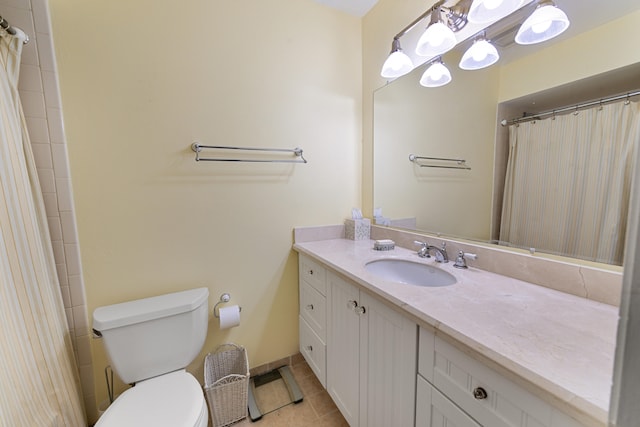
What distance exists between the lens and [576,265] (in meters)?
0.86

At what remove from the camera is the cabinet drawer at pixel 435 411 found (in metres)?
0.68

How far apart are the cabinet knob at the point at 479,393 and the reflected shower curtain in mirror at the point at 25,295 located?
4.70ft

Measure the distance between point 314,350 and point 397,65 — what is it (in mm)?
1762

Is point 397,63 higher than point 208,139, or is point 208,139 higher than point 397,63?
point 397,63

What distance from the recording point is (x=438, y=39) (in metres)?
1.21

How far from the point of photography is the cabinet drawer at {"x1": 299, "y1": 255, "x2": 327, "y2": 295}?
4.60 feet

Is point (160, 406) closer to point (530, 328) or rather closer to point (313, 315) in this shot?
point (313, 315)

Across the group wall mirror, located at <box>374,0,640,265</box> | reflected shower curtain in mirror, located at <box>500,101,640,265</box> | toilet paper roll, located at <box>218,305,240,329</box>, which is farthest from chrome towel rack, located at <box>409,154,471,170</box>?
toilet paper roll, located at <box>218,305,240,329</box>

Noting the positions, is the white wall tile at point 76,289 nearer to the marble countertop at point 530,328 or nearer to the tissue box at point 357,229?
the marble countertop at point 530,328

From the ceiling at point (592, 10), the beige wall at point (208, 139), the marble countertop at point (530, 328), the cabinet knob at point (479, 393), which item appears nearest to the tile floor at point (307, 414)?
the beige wall at point (208, 139)

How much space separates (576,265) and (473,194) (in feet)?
1.57

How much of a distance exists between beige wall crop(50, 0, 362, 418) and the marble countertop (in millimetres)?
813

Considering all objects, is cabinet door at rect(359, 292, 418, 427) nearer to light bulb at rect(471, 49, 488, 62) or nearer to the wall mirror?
the wall mirror

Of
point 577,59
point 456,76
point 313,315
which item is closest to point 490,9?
point 456,76
